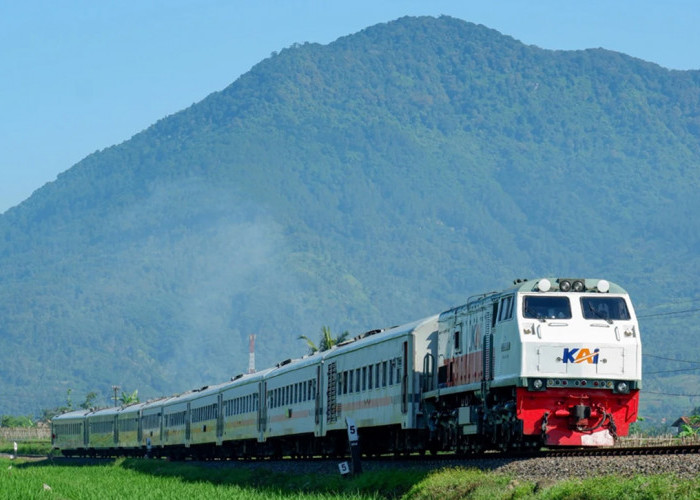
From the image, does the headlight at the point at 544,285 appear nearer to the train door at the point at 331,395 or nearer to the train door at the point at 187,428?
the train door at the point at 331,395

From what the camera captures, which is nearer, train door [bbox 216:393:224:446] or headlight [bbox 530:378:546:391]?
headlight [bbox 530:378:546:391]

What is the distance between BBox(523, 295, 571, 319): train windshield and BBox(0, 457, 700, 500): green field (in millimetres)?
3618

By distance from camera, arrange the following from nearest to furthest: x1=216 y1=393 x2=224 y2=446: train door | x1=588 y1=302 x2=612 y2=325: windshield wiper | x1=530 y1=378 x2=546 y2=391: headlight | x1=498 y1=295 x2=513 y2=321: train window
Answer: x1=530 y1=378 x2=546 y2=391: headlight < x1=588 y1=302 x2=612 y2=325: windshield wiper < x1=498 y1=295 x2=513 y2=321: train window < x1=216 y1=393 x2=224 y2=446: train door

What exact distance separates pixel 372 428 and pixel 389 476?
860 centimetres

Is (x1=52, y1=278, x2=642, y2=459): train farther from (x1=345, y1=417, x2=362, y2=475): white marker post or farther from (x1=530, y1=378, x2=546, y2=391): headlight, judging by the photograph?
(x1=345, y1=417, x2=362, y2=475): white marker post

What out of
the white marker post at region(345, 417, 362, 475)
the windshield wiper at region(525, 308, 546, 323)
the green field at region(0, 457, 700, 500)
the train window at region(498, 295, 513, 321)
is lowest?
the green field at region(0, 457, 700, 500)

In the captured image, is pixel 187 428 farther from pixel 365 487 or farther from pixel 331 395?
pixel 365 487

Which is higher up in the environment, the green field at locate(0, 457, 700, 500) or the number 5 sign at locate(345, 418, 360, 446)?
the number 5 sign at locate(345, 418, 360, 446)

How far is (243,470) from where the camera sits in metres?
44.6

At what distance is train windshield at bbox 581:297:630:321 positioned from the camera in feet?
96.3

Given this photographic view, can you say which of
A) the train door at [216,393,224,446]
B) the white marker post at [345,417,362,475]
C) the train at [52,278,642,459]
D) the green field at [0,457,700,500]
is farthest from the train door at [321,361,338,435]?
the train door at [216,393,224,446]

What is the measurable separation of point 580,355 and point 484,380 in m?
2.79

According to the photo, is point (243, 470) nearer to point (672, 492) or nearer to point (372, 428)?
point (372, 428)

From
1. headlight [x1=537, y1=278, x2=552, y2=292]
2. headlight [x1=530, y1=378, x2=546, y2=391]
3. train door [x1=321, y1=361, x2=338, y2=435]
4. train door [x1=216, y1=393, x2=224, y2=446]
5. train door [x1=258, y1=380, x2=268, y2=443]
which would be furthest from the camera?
train door [x1=216, y1=393, x2=224, y2=446]
